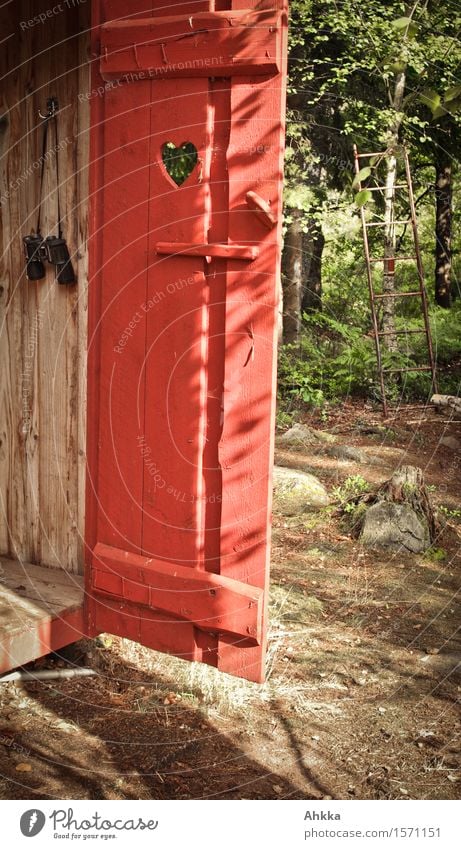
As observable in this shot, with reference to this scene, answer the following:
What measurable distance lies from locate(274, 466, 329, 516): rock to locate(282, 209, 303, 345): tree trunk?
4790 mm

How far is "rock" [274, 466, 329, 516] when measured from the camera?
7027mm

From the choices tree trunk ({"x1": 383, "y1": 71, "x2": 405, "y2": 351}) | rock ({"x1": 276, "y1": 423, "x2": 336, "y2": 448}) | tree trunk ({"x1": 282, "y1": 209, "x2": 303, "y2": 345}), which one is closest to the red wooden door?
rock ({"x1": 276, "y1": 423, "x2": 336, "y2": 448})

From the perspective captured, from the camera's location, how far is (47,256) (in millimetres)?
3648

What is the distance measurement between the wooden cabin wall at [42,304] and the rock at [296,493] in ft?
10.7

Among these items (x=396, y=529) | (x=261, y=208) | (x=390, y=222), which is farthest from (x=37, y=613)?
(x=390, y=222)

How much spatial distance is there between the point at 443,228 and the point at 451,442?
24.1ft

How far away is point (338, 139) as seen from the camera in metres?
11.3

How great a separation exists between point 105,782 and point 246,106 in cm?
265

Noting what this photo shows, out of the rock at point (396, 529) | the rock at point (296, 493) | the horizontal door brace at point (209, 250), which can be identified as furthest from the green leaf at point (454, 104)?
the rock at point (296, 493)

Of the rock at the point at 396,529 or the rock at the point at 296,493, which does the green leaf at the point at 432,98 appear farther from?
the rock at the point at 296,493

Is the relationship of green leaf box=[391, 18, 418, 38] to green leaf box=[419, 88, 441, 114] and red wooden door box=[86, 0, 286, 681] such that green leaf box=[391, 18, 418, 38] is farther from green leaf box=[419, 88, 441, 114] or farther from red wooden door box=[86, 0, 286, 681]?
red wooden door box=[86, 0, 286, 681]

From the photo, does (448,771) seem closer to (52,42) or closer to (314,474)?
(52,42)

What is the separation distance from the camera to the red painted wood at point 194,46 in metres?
2.96
